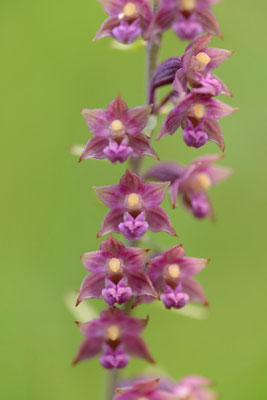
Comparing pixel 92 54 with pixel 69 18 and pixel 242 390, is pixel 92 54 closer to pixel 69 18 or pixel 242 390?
pixel 69 18

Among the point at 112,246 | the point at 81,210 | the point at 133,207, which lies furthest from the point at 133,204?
the point at 81,210

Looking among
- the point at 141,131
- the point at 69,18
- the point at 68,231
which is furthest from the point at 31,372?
the point at 69,18

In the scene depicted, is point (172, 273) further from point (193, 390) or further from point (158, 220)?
point (193, 390)

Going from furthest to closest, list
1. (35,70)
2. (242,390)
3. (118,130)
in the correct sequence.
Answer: (35,70) < (242,390) < (118,130)

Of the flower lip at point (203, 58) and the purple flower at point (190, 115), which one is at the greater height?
the flower lip at point (203, 58)

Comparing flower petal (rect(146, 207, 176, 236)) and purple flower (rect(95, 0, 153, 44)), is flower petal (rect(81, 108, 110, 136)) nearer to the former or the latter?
purple flower (rect(95, 0, 153, 44))

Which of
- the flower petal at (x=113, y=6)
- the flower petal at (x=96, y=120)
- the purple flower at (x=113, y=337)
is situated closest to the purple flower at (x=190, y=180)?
the flower petal at (x=96, y=120)

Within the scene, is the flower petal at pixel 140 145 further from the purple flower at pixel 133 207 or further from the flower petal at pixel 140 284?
the flower petal at pixel 140 284
